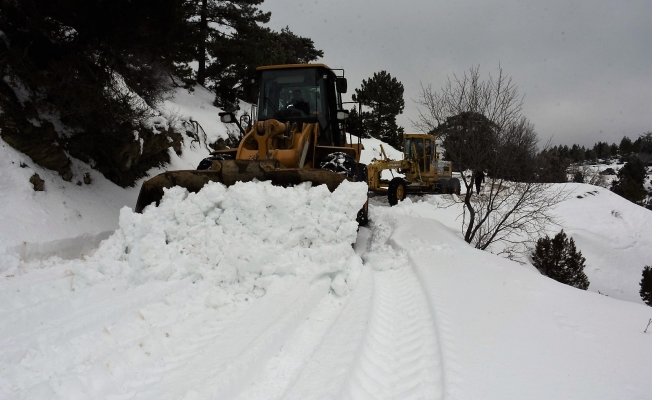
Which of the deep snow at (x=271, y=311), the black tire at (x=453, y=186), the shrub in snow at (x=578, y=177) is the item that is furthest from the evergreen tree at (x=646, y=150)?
the deep snow at (x=271, y=311)

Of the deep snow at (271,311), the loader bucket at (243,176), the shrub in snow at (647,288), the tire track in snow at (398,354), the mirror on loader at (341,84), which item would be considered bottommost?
the shrub in snow at (647,288)

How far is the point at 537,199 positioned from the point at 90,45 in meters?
9.92

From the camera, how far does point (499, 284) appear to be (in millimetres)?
4797

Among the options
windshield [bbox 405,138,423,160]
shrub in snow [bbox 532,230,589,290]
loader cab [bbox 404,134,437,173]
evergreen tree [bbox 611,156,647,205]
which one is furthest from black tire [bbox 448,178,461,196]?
evergreen tree [bbox 611,156,647,205]

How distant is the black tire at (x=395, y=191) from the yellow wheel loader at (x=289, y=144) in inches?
268

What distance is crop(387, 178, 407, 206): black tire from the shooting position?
15.4m

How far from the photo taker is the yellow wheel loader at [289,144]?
560cm

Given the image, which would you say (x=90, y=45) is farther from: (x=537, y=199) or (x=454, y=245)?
(x=537, y=199)

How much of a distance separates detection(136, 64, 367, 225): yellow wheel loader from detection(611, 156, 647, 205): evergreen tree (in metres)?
34.8

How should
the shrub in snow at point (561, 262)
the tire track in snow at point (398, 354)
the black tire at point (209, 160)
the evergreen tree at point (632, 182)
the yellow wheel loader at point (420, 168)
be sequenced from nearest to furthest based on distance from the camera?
the tire track in snow at point (398, 354) < the black tire at point (209, 160) < the shrub in snow at point (561, 262) < the yellow wheel loader at point (420, 168) < the evergreen tree at point (632, 182)

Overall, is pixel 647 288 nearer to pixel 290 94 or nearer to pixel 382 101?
pixel 290 94

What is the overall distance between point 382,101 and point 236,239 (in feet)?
Result: 106

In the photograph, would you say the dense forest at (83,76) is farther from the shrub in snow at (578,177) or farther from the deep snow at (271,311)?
the shrub in snow at (578,177)

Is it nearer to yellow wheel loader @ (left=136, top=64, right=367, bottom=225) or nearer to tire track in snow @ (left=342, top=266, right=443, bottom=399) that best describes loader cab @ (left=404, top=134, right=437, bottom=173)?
yellow wheel loader @ (left=136, top=64, right=367, bottom=225)
